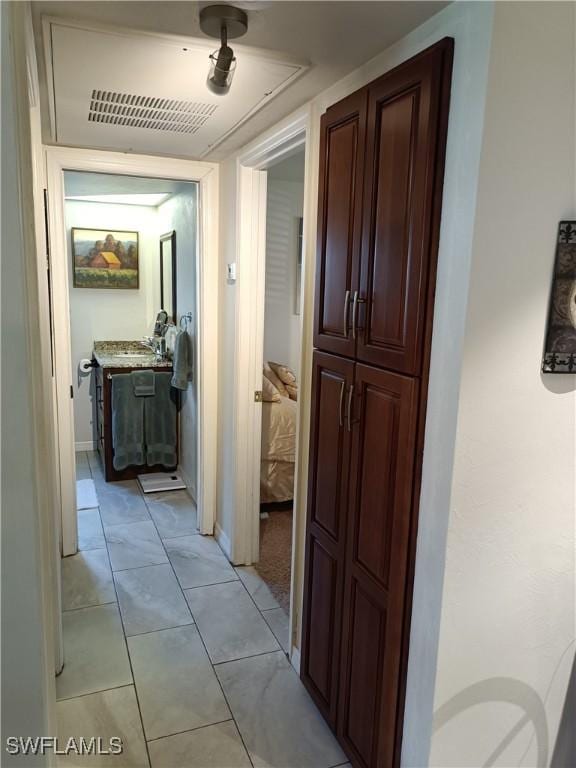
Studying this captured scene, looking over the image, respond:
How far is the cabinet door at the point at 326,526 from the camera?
72.1 inches

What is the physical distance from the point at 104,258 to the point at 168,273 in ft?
2.64

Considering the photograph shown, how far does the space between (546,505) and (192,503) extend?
295 cm

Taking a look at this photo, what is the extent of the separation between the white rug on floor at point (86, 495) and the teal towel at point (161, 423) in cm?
46

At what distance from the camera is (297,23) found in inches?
56.5

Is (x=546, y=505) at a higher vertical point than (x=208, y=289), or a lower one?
lower

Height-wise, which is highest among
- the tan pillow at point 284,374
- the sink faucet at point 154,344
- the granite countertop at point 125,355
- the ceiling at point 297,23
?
the ceiling at point 297,23

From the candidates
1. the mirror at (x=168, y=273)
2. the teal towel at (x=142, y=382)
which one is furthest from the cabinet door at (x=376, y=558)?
the mirror at (x=168, y=273)

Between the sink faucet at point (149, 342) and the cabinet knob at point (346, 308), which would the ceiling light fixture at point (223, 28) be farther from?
the sink faucet at point (149, 342)

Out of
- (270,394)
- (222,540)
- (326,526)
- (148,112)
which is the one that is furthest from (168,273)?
(326,526)

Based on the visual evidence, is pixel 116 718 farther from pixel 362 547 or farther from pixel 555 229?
pixel 555 229

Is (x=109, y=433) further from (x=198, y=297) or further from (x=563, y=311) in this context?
(x=563, y=311)

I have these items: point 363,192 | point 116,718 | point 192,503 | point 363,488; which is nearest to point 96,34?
point 363,192

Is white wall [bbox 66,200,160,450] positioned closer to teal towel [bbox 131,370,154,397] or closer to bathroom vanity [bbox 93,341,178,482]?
bathroom vanity [bbox 93,341,178,482]

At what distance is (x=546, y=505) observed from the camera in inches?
57.4
